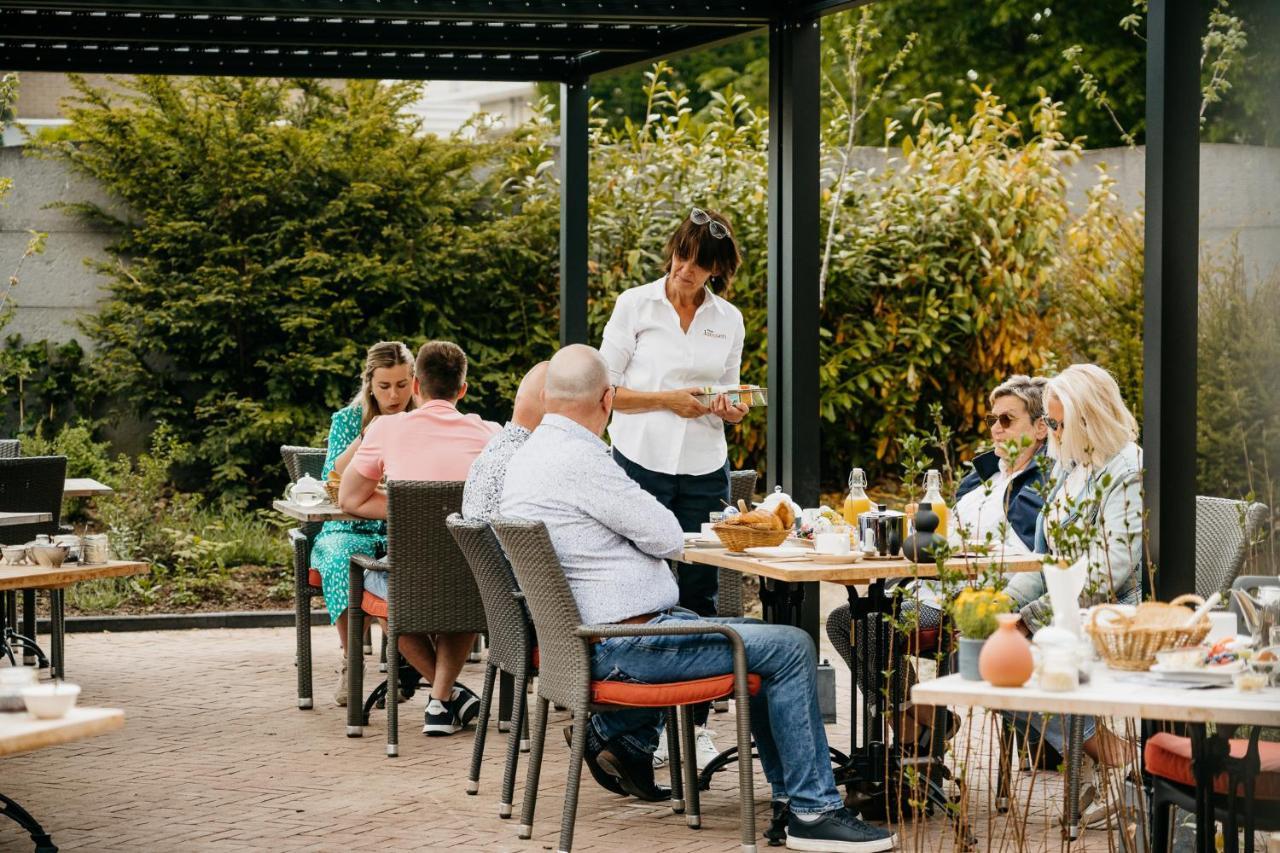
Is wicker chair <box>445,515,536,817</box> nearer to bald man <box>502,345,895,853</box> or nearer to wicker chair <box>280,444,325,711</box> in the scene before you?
bald man <box>502,345,895,853</box>

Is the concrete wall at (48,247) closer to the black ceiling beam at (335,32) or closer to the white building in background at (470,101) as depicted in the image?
the black ceiling beam at (335,32)

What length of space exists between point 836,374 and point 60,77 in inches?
408

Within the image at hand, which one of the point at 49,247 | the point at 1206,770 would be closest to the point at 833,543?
the point at 1206,770

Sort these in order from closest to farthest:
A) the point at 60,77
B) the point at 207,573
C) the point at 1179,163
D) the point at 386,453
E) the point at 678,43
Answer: the point at 1179,163 < the point at 386,453 < the point at 678,43 < the point at 207,573 < the point at 60,77

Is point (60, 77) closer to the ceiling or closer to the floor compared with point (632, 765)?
closer to the ceiling

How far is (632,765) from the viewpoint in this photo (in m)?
5.56

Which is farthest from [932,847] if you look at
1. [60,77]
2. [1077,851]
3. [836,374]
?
[60,77]

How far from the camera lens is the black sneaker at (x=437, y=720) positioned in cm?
657

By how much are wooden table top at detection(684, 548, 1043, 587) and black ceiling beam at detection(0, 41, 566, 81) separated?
12.7ft

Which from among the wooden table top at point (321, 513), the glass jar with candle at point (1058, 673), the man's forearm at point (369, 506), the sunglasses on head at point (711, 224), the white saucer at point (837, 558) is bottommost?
the glass jar with candle at point (1058, 673)

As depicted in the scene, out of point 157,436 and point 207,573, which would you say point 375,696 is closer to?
point 207,573

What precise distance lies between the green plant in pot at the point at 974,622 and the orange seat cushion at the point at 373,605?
10.9 feet

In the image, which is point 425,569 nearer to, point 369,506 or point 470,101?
point 369,506

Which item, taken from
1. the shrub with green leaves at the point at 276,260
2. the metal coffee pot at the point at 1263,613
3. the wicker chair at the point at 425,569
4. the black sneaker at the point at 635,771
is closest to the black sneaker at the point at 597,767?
the black sneaker at the point at 635,771
